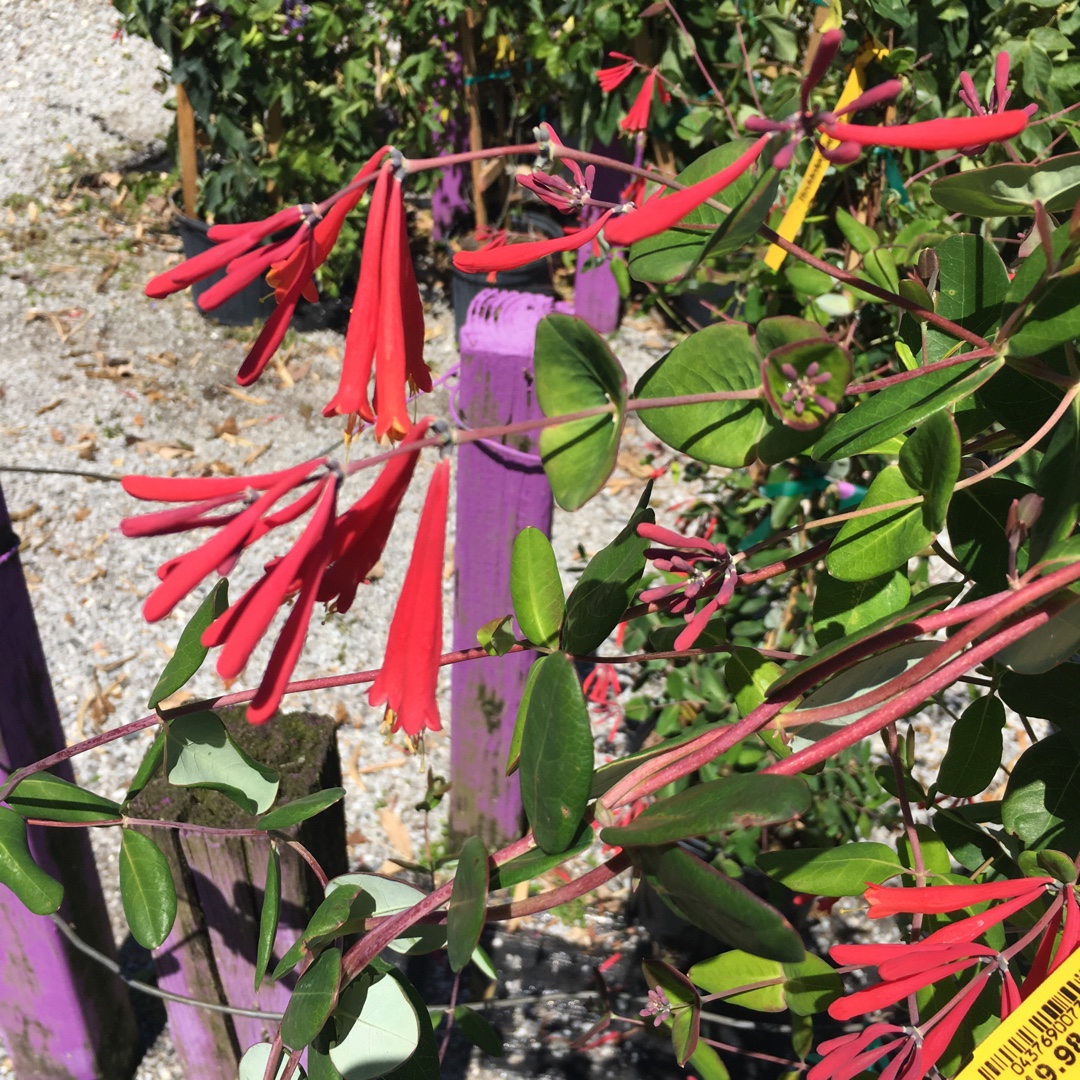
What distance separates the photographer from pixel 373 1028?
0.55 meters

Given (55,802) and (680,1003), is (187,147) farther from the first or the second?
(680,1003)

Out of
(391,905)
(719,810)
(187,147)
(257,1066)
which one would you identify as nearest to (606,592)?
(719,810)

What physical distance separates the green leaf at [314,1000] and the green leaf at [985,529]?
1.15ft

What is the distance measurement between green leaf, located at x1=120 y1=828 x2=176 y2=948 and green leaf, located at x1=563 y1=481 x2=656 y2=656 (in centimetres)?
32

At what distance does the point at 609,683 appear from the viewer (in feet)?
6.20

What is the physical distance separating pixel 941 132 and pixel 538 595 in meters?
0.33

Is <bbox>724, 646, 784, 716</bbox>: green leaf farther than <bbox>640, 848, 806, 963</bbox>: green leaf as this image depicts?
Yes

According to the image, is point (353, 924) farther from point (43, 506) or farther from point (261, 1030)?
point (43, 506)

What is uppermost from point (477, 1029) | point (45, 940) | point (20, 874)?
point (20, 874)

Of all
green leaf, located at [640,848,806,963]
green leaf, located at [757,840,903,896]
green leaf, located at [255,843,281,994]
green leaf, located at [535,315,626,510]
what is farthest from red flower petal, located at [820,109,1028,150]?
green leaf, located at [255,843,281,994]

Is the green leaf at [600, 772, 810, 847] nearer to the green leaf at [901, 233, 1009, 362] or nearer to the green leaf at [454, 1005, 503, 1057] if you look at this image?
the green leaf at [901, 233, 1009, 362]

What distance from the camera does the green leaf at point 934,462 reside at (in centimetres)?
41

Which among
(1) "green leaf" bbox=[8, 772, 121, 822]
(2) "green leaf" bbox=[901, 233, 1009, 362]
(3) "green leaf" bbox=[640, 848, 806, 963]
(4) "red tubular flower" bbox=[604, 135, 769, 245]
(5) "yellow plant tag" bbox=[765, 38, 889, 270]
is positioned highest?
(4) "red tubular flower" bbox=[604, 135, 769, 245]

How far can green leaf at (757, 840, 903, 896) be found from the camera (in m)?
0.51
